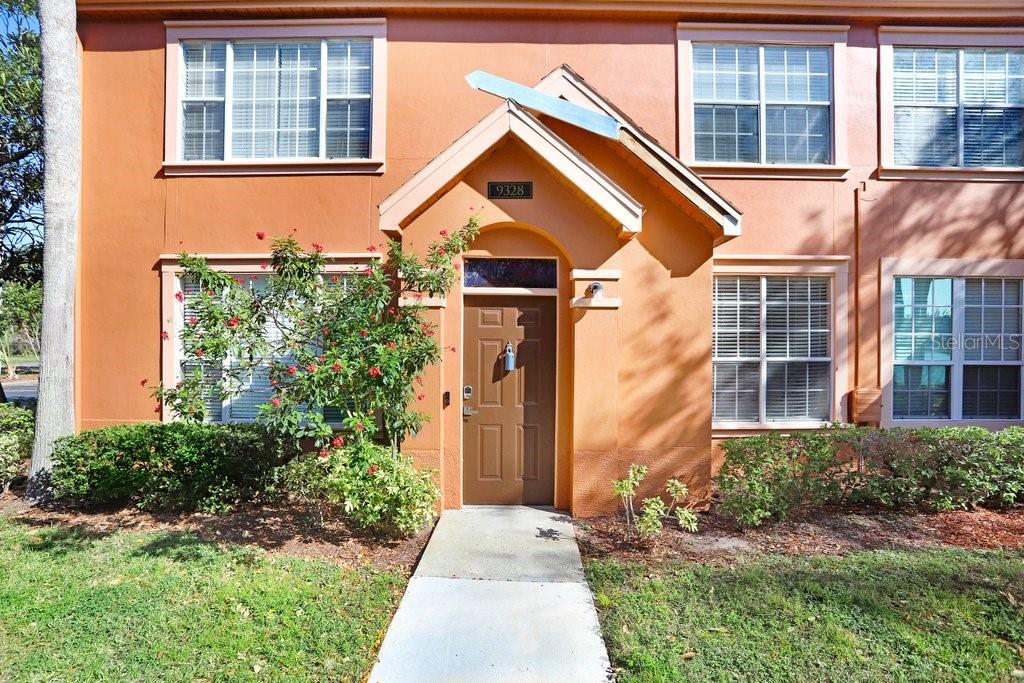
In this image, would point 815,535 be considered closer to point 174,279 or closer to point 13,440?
point 174,279

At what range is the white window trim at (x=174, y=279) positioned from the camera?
740cm

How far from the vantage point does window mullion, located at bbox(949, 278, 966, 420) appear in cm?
778

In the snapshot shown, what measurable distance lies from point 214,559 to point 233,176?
18.0 ft

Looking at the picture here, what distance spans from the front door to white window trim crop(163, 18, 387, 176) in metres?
3.13

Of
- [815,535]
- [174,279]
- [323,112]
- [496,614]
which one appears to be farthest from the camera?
[323,112]

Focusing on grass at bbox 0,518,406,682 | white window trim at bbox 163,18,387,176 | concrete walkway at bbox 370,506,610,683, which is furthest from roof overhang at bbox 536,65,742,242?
grass at bbox 0,518,406,682

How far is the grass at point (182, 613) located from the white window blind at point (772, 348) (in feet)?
18.3

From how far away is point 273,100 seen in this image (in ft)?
25.3

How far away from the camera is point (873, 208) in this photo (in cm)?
770

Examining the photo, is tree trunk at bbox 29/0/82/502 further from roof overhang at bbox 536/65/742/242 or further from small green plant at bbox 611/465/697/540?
small green plant at bbox 611/465/697/540

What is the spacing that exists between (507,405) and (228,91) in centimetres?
641

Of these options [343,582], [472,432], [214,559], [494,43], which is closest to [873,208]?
[494,43]

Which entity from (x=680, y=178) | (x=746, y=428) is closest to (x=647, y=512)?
(x=746, y=428)

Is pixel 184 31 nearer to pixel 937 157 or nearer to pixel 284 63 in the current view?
pixel 284 63
